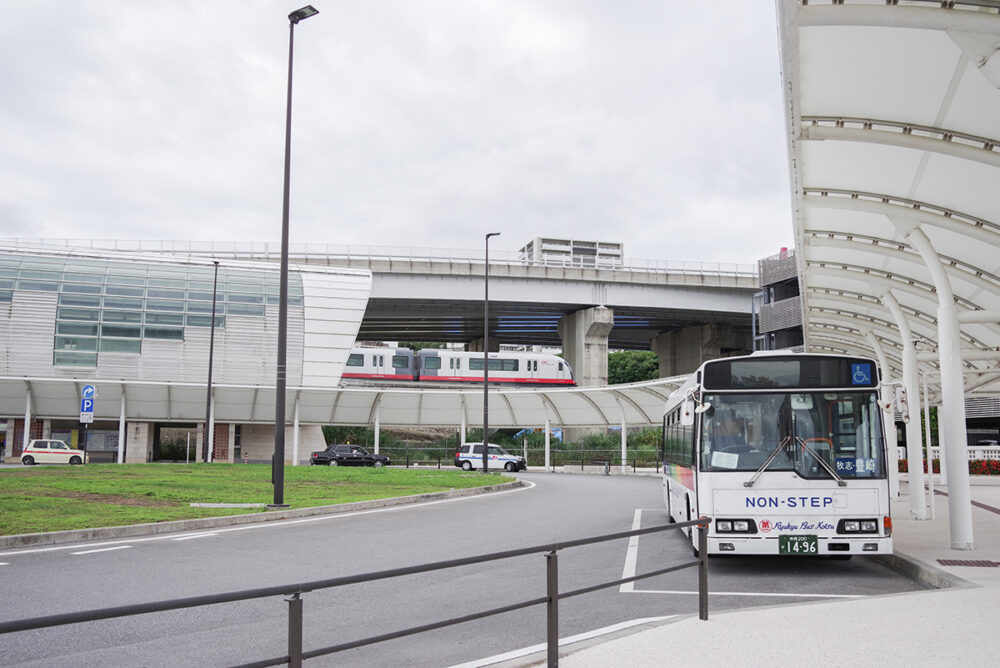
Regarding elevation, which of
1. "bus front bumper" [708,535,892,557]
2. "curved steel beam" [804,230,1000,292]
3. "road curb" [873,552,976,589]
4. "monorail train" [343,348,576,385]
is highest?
"monorail train" [343,348,576,385]

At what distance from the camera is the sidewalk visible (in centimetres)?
582

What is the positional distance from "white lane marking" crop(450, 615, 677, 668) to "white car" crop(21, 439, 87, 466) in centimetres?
4026

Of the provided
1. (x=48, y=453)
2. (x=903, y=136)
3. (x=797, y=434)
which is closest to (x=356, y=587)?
(x=797, y=434)

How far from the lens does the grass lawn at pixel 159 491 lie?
15.6 metres

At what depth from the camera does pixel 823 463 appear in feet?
34.8

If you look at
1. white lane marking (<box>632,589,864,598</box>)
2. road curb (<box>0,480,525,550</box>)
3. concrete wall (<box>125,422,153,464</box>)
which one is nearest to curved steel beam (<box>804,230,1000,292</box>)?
white lane marking (<box>632,589,864,598</box>)

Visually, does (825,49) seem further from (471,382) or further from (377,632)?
(471,382)

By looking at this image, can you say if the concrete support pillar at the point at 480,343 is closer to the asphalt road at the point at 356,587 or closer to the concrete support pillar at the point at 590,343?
the concrete support pillar at the point at 590,343

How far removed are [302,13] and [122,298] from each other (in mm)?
35947

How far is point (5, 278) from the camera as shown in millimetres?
48188

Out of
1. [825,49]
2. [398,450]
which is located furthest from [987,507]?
[398,450]

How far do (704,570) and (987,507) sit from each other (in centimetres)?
1670

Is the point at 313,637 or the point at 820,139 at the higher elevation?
the point at 820,139

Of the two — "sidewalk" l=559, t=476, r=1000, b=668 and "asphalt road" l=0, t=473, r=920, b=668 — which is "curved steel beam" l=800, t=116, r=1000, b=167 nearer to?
"sidewalk" l=559, t=476, r=1000, b=668
